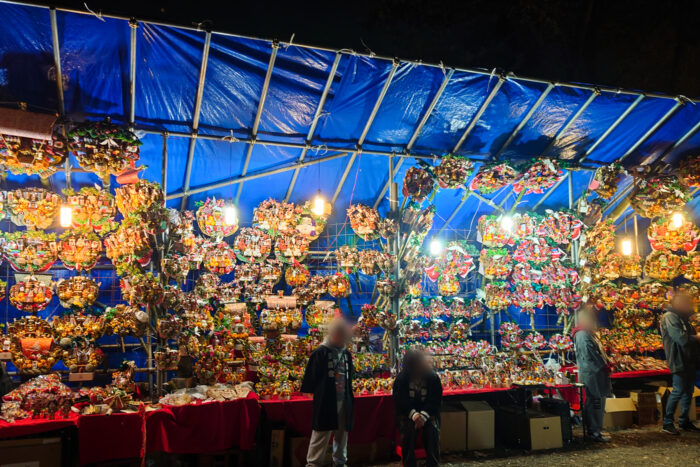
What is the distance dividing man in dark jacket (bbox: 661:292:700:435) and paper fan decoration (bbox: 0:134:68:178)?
27.3ft

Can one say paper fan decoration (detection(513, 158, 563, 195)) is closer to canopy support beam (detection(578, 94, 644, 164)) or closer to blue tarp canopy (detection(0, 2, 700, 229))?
blue tarp canopy (detection(0, 2, 700, 229))

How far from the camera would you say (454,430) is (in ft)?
21.1

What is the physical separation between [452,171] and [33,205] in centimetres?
539

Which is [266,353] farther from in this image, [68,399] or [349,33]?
[349,33]

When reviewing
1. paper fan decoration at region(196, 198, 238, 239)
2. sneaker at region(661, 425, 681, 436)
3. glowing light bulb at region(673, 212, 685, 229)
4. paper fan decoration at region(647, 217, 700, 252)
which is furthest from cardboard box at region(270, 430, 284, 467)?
glowing light bulb at region(673, 212, 685, 229)

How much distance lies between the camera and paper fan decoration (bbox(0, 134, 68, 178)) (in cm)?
557

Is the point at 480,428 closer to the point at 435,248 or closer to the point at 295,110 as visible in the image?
the point at 435,248

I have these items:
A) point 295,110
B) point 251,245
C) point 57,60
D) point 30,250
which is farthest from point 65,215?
point 295,110

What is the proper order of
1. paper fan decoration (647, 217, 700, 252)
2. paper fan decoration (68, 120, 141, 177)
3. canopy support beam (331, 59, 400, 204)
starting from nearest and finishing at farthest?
paper fan decoration (68, 120, 141, 177)
canopy support beam (331, 59, 400, 204)
paper fan decoration (647, 217, 700, 252)

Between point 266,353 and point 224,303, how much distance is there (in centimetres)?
94

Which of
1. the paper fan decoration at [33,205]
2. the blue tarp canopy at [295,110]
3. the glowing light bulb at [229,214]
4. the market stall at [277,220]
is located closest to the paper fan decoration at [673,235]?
the market stall at [277,220]

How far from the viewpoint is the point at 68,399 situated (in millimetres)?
5348

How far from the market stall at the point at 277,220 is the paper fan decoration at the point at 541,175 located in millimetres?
41

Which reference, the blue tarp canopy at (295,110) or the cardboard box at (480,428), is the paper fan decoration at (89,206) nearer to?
the blue tarp canopy at (295,110)
